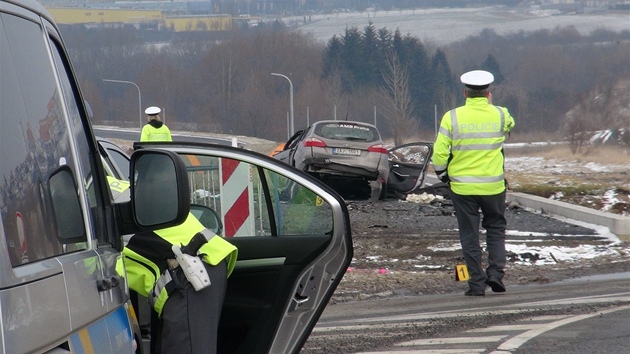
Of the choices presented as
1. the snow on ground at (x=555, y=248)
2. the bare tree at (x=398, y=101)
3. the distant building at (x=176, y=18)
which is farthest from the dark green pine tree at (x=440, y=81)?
the snow on ground at (x=555, y=248)

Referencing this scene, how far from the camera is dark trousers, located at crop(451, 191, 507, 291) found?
30.8 feet

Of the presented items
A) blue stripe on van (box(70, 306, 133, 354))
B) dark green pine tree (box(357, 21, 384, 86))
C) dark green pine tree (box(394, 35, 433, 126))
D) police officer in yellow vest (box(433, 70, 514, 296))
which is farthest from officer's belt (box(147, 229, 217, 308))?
dark green pine tree (box(357, 21, 384, 86))

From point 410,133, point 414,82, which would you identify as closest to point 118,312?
point 410,133

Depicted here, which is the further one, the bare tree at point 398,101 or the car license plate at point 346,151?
the bare tree at point 398,101

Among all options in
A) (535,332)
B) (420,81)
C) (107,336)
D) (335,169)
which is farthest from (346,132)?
(420,81)

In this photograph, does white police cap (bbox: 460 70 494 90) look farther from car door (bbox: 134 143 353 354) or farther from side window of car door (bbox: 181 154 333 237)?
car door (bbox: 134 143 353 354)

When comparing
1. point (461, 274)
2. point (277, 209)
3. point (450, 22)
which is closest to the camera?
point (277, 209)

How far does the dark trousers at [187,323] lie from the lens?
4.02 metres

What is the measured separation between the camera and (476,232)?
9453 millimetres

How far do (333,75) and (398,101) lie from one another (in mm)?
18063

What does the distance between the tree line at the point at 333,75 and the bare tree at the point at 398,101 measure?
189mm

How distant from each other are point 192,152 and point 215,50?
108871mm

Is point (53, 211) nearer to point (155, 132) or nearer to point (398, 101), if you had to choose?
point (155, 132)

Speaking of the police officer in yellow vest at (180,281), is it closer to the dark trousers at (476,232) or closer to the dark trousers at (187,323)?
the dark trousers at (187,323)
